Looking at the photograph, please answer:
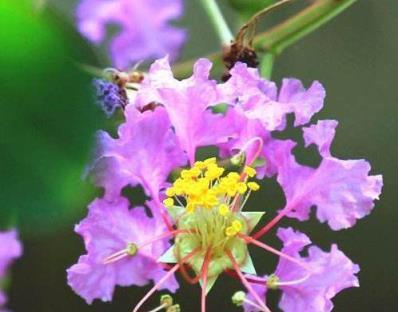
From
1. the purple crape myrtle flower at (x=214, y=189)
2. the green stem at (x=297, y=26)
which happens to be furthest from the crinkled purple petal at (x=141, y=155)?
the green stem at (x=297, y=26)

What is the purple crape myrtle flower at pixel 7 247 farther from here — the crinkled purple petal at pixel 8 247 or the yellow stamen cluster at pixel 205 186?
the yellow stamen cluster at pixel 205 186

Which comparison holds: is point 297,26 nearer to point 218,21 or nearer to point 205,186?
point 218,21

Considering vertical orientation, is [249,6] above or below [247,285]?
above

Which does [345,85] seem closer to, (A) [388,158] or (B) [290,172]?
(A) [388,158]

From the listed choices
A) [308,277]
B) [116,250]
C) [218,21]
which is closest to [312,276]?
[308,277]

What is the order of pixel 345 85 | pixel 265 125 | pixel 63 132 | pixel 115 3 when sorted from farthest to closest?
pixel 345 85 < pixel 115 3 < pixel 265 125 < pixel 63 132

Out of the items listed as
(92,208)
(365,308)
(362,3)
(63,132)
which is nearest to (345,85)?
(362,3)

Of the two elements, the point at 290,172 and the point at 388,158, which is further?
the point at 388,158
